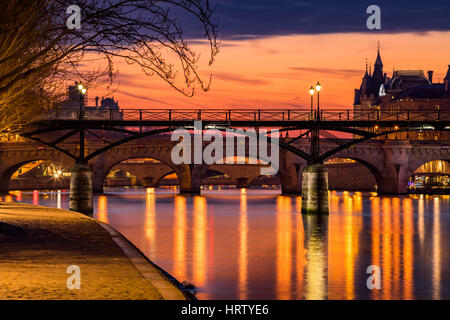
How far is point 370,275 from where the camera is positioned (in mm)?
29141

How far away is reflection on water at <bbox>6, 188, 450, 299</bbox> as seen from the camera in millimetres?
25016

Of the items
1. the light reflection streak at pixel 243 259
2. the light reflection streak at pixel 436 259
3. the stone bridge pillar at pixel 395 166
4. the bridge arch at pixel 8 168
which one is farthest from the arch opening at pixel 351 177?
the light reflection streak at pixel 243 259

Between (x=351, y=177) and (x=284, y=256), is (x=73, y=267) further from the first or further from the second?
(x=351, y=177)

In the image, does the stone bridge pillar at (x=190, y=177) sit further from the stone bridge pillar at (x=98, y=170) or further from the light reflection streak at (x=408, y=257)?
the light reflection streak at (x=408, y=257)

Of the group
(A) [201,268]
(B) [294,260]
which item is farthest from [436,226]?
(A) [201,268]

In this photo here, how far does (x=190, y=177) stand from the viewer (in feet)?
370

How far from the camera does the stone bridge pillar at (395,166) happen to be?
Result: 115125 mm

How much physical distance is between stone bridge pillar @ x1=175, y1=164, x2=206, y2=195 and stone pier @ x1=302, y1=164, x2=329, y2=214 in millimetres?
51847

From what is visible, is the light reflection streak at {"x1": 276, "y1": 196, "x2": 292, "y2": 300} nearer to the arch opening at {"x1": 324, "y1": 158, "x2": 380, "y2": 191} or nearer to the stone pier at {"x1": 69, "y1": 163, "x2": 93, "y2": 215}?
the stone pier at {"x1": 69, "y1": 163, "x2": 93, "y2": 215}

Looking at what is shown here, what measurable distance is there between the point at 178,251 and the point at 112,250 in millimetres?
16048

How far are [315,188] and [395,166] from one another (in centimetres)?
6033

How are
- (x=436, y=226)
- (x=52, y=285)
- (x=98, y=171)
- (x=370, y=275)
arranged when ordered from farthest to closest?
(x=98, y=171), (x=436, y=226), (x=370, y=275), (x=52, y=285)

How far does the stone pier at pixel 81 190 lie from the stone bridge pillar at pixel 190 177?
52.3m

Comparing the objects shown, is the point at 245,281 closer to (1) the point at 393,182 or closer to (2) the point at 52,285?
(2) the point at 52,285
